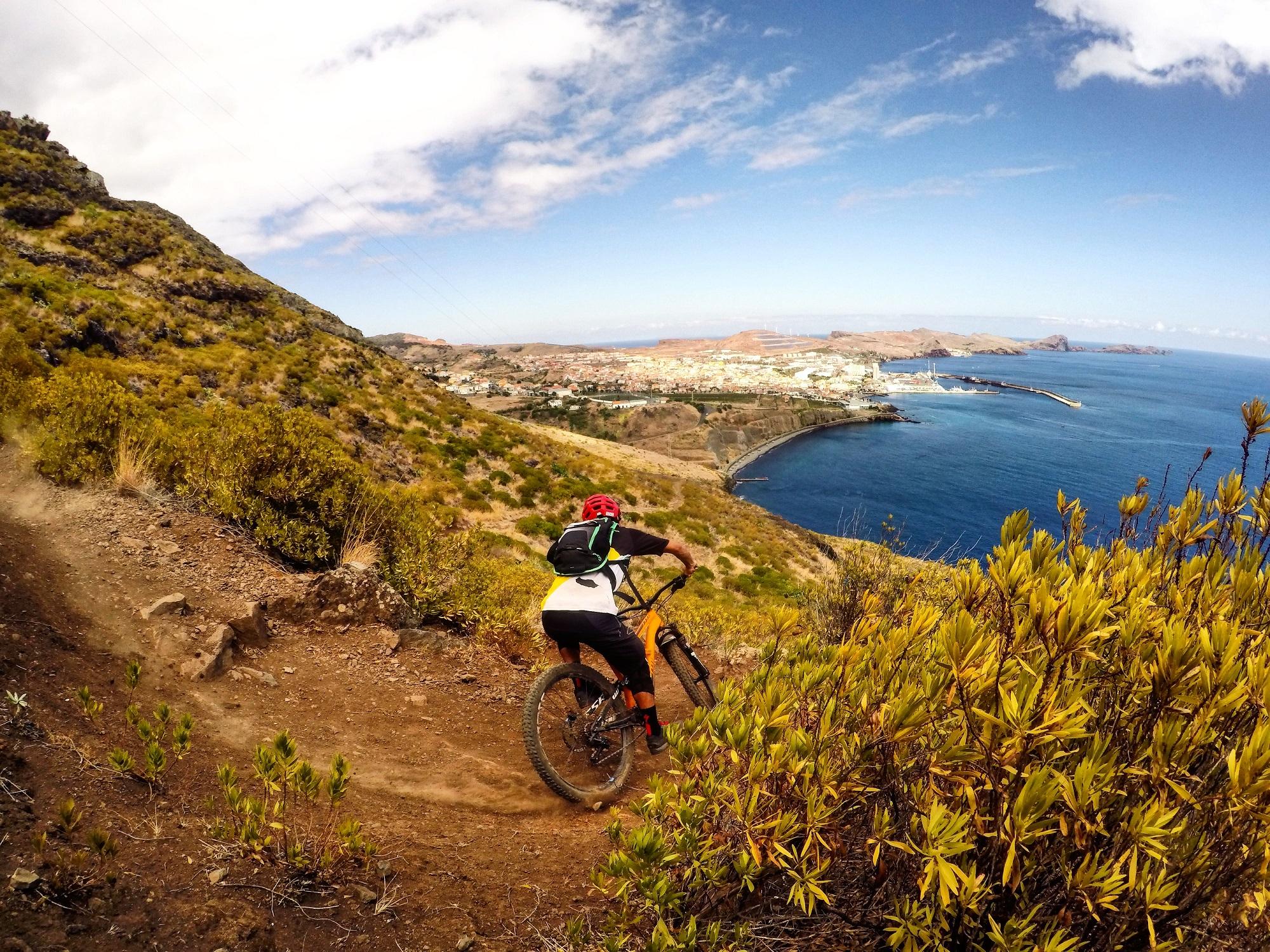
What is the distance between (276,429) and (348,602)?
2859 millimetres

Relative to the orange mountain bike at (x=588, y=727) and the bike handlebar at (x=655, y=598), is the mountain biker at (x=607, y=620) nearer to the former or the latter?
the orange mountain bike at (x=588, y=727)

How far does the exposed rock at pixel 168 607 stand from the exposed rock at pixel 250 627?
46 centimetres

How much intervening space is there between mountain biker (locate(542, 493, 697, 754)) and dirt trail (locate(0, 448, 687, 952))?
885 mm

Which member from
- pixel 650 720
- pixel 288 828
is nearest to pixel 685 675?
pixel 650 720

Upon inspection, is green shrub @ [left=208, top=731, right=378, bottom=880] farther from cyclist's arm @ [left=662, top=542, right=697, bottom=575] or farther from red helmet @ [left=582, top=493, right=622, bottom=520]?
cyclist's arm @ [left=662, top=542, right=697, bottom=575]

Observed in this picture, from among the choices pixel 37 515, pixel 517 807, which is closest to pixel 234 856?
pixel 517 807

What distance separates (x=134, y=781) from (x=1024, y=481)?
102 meters

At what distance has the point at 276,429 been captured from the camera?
7.97 meters

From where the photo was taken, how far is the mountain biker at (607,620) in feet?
15.4

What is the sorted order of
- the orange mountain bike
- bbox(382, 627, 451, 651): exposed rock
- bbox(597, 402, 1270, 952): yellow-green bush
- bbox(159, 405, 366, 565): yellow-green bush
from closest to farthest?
1. bbox(597, 402, 1270, 952): yellow-green bush
2. the orange mountain bike
3. bbox(382, 627, 451, 651): exposed rock
4. bbox(159, 405, 366, 565): yellow-green bush

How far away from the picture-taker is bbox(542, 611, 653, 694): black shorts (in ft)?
15.4

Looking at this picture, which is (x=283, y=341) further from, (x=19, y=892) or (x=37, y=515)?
(x=19, y=892)

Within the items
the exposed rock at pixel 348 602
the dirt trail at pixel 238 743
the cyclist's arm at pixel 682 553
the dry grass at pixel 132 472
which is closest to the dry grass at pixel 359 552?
the exposed rock at pixel 348 602

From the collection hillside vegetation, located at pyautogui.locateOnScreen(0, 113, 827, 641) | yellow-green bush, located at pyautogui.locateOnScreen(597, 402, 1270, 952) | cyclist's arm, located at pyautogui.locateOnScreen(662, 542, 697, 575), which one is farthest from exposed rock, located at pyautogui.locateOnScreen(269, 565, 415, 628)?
yellow-green bush, located at pyautogui.locateOnScreen(597, 402, 1270, 952)
